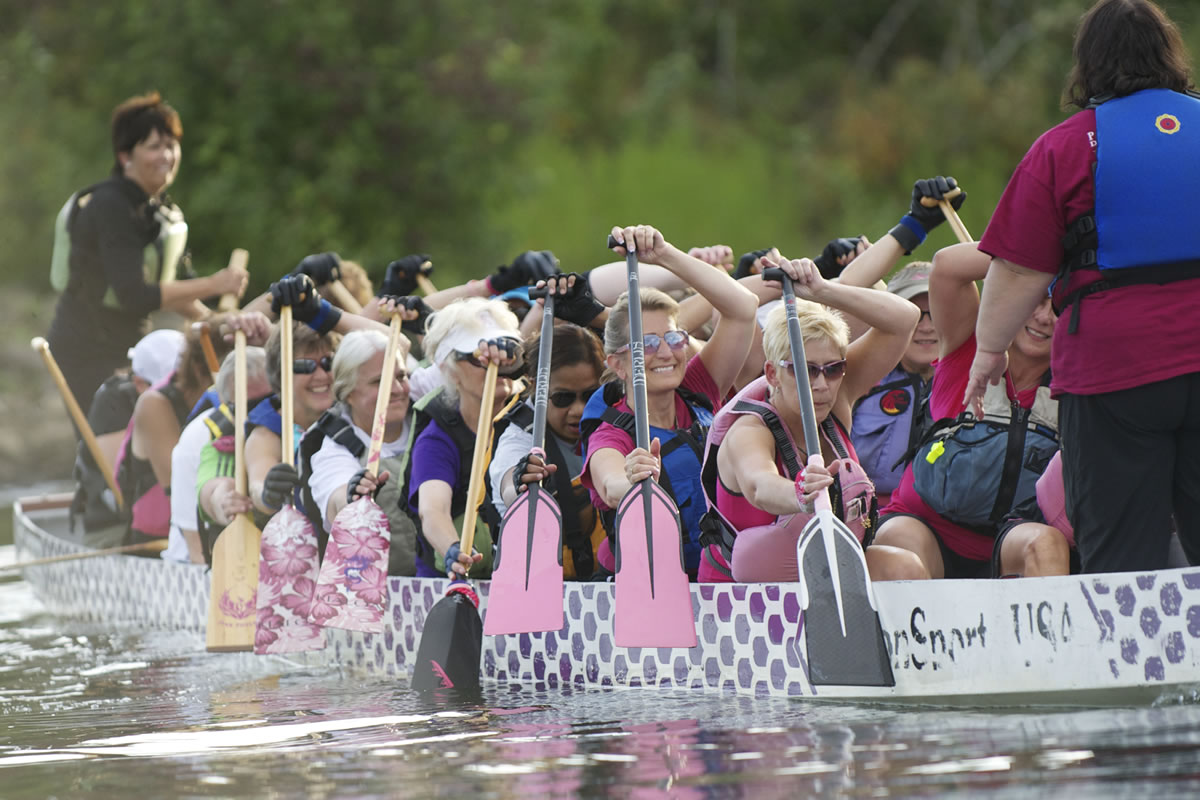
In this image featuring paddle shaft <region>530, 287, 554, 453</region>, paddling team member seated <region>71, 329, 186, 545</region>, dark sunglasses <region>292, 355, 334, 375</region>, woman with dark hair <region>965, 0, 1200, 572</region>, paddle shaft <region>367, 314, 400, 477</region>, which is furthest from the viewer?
paddling team member seated <region>71, 329, 186, 545</region>

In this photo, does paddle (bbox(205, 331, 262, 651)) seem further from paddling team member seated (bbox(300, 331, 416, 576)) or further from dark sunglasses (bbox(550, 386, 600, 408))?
dark sunglasses (bbox(550, 386, 600, 408))

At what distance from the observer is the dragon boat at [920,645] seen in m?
4.22

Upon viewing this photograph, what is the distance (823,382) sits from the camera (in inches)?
195

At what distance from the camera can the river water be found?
12.7 feet

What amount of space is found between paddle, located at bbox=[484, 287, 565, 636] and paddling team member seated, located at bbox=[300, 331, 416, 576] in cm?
102

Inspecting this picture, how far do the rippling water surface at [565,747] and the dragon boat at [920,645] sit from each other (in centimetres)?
7

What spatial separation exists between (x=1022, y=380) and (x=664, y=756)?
1610mm

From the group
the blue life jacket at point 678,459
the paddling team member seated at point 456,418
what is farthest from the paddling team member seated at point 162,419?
the blue life jacket at point 678,459

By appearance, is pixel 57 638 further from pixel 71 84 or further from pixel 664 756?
pixel 71 84

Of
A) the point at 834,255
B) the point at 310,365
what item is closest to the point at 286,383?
the point at 310,365

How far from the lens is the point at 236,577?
685 cm

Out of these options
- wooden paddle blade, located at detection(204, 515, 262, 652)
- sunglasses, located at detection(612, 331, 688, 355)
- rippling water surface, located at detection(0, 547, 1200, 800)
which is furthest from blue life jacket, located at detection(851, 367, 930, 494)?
wooden paddle blade, located at detection(204, 515, 262, 652)

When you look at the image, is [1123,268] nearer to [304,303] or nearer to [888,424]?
[888,424]

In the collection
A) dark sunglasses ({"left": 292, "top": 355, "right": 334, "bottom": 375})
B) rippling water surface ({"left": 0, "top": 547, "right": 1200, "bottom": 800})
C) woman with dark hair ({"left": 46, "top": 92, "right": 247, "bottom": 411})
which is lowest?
rippling water surface ({"left": 0, "top": 547, "right": 1200, "bottom": 800})
